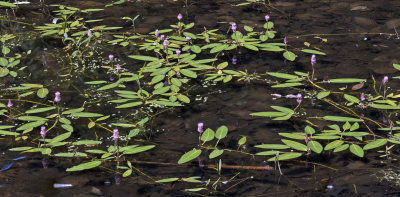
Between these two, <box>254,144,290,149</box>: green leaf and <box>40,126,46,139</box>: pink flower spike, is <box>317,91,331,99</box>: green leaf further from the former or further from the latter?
<box>40,126,46,139</box>: pink flower spike

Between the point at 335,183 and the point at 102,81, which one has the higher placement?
the point at 102,81

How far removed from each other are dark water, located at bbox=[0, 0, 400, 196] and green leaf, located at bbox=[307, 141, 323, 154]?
0.05 metres

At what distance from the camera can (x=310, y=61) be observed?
12.0 feet

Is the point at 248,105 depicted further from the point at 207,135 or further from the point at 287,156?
the point at 287,156

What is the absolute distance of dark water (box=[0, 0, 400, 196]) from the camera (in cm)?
246

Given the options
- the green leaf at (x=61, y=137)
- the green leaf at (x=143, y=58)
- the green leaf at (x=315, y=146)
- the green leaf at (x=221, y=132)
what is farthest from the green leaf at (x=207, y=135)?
the green leaf at (x=143, y=58)

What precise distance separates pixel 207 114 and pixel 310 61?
3.20 ft

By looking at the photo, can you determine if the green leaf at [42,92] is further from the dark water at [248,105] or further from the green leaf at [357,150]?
the green leaf at [357,150]

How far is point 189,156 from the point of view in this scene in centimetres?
263

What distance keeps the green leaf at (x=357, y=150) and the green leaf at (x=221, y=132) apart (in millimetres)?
618

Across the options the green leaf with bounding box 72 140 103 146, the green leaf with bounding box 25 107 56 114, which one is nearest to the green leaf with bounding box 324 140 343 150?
the green leaf with bounding box 72 140 103 146

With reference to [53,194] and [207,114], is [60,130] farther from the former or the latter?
[207,114]

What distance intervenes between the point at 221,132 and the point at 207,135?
3.0 inches

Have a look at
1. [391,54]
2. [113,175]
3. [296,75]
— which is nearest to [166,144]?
[113,175]
